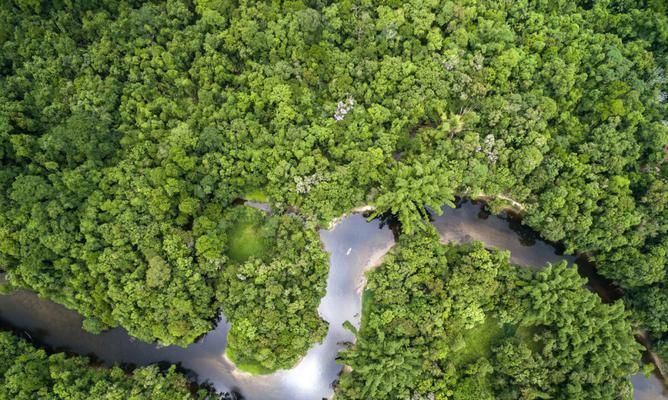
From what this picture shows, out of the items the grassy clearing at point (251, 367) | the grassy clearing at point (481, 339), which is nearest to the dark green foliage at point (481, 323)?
the grassy clearing at point (481, 339)

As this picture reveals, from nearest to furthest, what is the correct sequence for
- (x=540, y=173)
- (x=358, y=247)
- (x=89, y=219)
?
1. (x=89, y=219)
2. (x=540, y=173)
3. (x=358, y=247)

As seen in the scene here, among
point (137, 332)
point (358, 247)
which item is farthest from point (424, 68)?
point (137, 332)

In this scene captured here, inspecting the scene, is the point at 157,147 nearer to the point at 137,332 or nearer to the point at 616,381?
the point at 137,332

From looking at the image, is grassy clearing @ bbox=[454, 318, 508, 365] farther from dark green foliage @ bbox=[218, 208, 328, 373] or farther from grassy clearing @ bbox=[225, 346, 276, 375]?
grassy clearing @ bbox=[225, 346, 276, 375]

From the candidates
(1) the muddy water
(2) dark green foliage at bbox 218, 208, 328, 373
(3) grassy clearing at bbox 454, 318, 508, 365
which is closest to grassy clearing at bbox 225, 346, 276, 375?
(2) dark green foliage at bbox 218, 208, 328, 373

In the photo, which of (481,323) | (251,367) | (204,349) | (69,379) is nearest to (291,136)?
(251,367)

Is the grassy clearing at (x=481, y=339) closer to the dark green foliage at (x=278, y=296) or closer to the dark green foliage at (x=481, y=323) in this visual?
the dark green foliage at (x=481, y=323)

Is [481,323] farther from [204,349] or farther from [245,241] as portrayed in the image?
[204,349]
